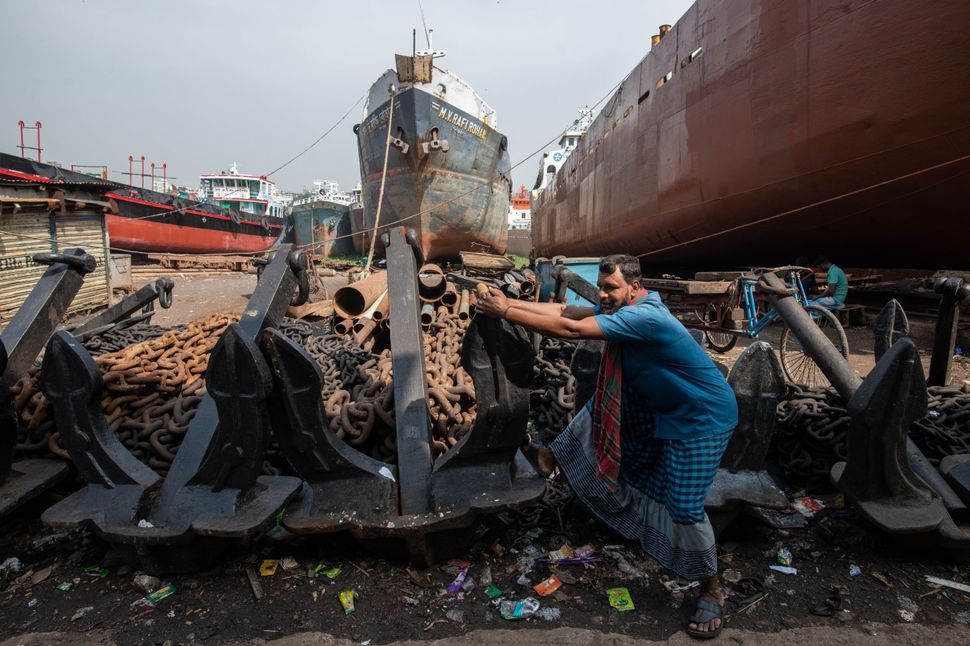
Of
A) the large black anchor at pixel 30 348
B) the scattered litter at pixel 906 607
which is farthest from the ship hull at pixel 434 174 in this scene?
the scattered litter at pixel 906 607

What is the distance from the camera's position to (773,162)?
645 cm

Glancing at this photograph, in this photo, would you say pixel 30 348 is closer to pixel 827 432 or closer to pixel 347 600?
pixel 347 600

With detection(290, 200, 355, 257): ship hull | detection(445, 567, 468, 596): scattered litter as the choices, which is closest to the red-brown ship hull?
detection(290, 200, 355, 257): ship hull

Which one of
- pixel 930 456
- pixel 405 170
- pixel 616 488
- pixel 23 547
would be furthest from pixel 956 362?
pixel 405 170

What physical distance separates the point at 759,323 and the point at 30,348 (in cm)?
651

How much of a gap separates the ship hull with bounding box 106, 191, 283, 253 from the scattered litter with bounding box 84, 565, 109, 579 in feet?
45.4

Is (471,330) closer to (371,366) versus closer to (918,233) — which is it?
(371,366)

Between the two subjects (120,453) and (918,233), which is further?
(918,233)

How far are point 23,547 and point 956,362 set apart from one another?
7971mm

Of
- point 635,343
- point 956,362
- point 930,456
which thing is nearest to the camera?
point 635,343

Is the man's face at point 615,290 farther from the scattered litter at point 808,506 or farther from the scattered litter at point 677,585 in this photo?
the scattered litter at point 808,506

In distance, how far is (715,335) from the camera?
672cm

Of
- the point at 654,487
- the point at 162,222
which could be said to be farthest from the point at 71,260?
the point at 162,222

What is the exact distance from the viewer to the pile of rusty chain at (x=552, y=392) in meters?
3.27
